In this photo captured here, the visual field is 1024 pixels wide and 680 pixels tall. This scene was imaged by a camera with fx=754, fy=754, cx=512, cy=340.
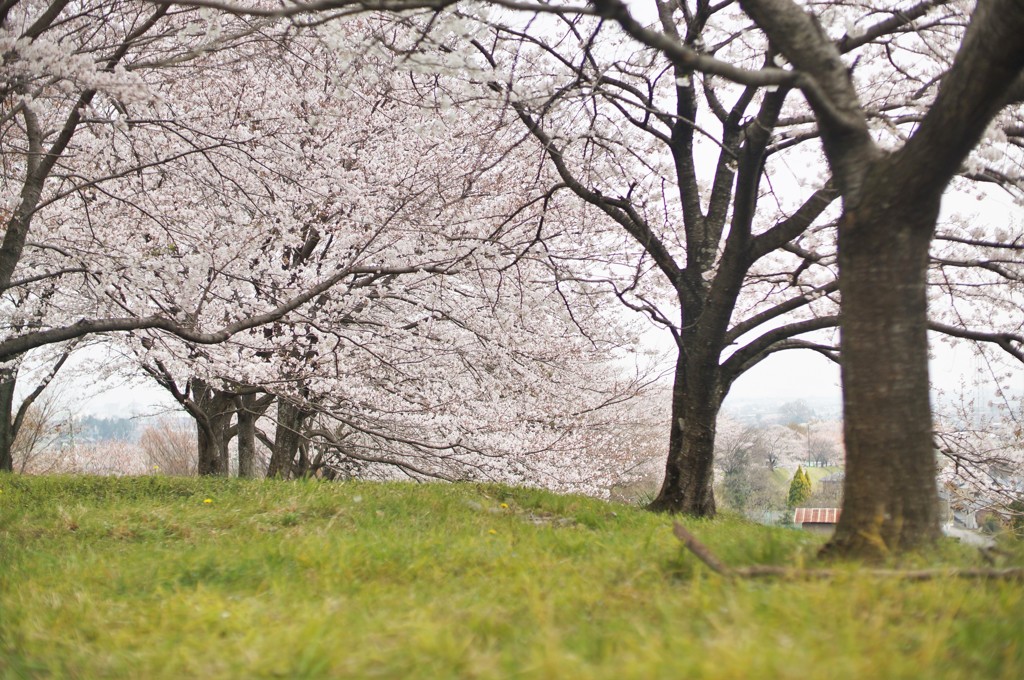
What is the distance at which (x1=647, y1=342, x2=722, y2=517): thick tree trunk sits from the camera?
7.59 m

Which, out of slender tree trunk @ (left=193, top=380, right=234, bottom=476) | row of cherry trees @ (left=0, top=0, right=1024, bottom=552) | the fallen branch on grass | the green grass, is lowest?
the green grass

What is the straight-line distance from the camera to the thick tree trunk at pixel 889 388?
372 cm

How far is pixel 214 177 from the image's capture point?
33.5 ft

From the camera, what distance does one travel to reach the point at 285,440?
558 inches

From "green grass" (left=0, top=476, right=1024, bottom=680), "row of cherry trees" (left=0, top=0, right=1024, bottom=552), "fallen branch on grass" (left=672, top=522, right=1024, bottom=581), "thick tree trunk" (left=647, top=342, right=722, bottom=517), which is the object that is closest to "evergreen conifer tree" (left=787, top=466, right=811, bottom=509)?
"row of cherry trees" (left=0, top=0, right=1024, bottom=552)

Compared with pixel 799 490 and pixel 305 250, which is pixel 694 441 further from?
pixel 799 490

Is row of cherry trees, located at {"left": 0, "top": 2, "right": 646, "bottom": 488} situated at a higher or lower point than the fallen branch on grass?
higher

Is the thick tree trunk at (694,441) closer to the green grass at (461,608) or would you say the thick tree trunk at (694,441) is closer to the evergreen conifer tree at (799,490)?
the green grass at (461,608)

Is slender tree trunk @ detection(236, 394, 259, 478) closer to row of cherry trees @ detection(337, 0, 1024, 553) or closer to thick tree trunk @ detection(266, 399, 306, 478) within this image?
thick tree trunk @ detection(266, 399, 306, 478)

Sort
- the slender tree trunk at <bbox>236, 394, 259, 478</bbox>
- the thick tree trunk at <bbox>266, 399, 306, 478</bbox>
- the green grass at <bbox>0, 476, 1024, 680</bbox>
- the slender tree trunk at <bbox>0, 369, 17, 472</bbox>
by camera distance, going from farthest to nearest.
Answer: the slender tree trunk at <bbox>236, 394, 259, 478</bbox> < the thick tree trunk at <bbox>266, 399, 306, 478</bbox> < the slender tree trunk at <bbox>0, 369, 17, 472</bbox> < the green grass at <bbox>0, 476, 1024, 680</bbox>

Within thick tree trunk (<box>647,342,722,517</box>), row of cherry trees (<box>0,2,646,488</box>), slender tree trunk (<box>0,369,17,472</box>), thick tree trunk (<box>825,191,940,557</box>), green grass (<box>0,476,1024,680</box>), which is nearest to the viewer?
green grass (<box>0,476,1024,680</box>)

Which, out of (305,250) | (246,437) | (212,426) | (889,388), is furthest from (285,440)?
(889,388)

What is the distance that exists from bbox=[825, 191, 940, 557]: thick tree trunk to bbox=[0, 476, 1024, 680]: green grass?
0.26m

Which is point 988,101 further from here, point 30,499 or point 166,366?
point 166,366
